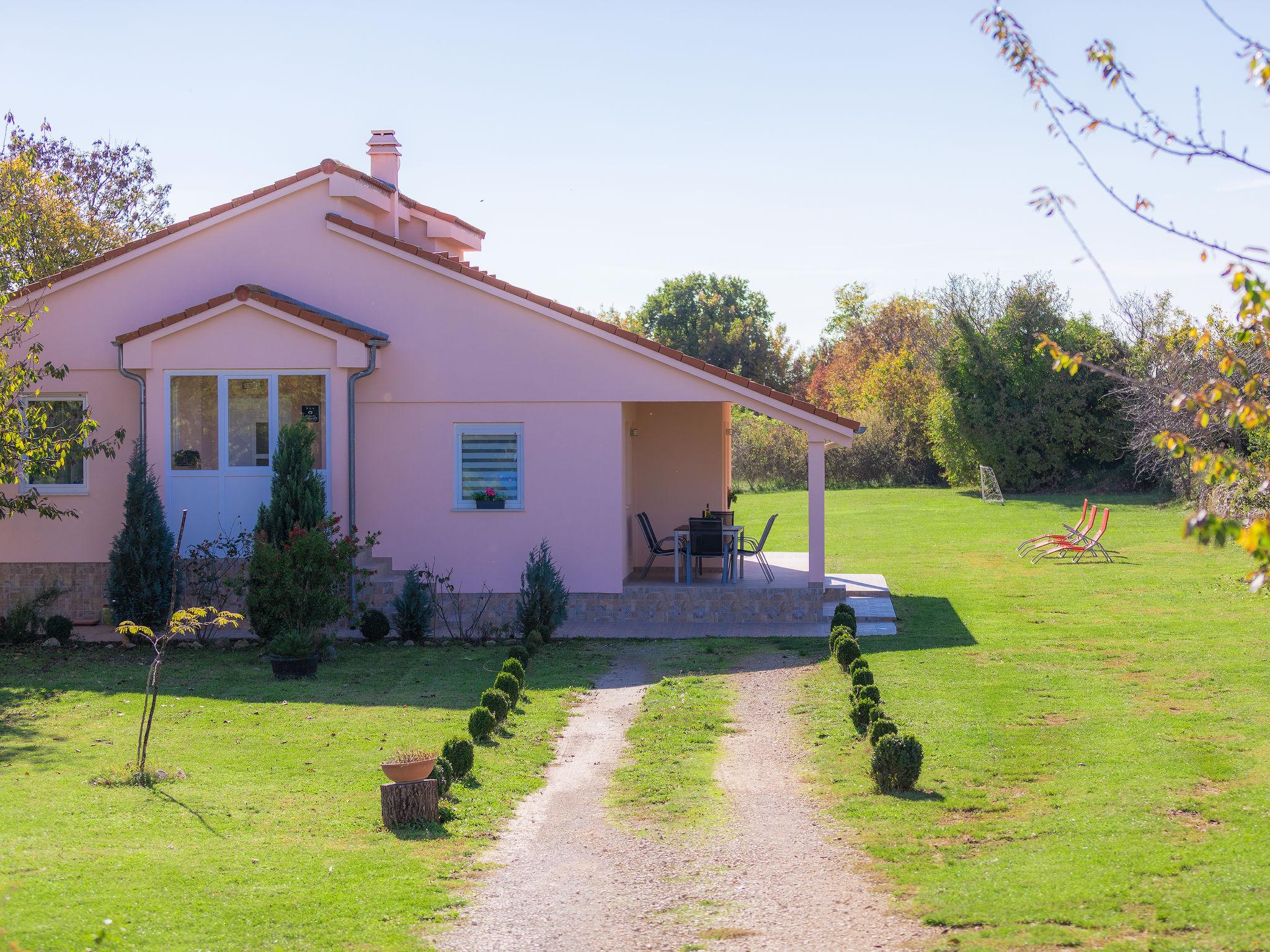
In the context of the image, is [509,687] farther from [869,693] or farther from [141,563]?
[141,563]

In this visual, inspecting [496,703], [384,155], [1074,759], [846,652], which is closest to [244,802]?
[496,703]

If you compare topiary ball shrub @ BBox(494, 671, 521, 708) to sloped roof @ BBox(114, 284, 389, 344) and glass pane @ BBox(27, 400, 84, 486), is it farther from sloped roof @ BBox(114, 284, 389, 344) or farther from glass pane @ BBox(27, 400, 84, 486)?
glass pane @ BBox(27, 400, 84, 486)

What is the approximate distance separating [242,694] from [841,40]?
27.9 ft

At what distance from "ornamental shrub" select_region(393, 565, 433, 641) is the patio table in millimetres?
3508

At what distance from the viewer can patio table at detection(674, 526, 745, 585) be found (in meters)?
16.9

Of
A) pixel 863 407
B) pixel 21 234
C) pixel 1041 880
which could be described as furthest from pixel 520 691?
pixel 863 407

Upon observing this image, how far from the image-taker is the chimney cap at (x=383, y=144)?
746 inches

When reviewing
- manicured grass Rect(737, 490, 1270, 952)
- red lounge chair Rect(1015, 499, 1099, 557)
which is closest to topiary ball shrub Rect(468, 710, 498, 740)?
manicured grass Rect(737, 490, 1270, 952)

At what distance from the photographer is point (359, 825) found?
773 centimetres

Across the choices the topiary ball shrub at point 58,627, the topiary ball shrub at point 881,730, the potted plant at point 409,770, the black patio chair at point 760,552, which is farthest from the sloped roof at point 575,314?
the potted plant at point 409,770

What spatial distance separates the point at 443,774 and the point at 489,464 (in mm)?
8518

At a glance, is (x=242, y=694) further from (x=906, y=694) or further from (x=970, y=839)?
(x=970, y=839)

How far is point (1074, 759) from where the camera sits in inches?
352

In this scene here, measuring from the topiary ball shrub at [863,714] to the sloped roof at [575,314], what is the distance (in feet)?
20.1
